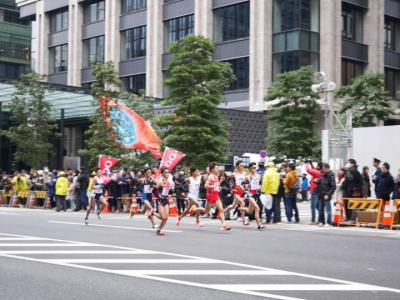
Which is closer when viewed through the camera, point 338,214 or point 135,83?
point 338,214

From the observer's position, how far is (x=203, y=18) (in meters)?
52.5

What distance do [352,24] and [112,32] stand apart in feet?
70.2

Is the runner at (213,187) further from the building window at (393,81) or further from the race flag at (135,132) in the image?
the building window at (393,81)

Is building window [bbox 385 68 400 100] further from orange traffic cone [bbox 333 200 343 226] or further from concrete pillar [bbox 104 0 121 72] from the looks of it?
orange traffic cone [bbox 333 200 343 226]

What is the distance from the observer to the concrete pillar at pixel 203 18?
171ft

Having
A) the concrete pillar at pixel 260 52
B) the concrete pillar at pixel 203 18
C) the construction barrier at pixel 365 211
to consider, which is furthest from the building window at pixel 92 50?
the construction barrier at pixel 365 211

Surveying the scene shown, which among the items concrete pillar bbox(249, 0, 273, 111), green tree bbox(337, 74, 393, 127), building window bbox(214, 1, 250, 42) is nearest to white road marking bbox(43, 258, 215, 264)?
green tree bbox(337, 74, 393, 127)

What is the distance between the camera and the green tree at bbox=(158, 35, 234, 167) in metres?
32.3

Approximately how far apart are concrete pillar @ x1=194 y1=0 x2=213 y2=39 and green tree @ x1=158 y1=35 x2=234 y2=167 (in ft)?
62.7

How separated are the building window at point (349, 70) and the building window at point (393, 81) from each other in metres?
3.77

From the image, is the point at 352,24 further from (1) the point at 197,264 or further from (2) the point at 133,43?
(1) the point at 197,264

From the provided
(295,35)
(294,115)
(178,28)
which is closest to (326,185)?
(294,115)

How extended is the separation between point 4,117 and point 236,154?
18326 mm

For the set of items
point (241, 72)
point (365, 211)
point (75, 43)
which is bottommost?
point (365, 211)
